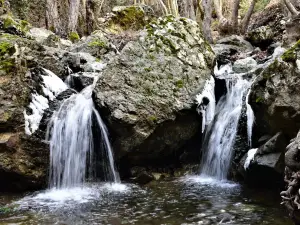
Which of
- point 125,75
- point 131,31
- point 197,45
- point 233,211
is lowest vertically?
point 233,211

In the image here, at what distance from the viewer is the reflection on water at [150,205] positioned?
500 centimetres

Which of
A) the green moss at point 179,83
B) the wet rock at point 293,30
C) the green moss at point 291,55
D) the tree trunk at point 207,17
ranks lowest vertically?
the green moss at point 179,83

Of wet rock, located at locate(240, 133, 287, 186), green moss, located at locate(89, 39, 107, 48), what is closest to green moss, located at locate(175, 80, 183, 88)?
wet rock, located at locate(240, 133, 287, 186)

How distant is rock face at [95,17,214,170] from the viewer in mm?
7469

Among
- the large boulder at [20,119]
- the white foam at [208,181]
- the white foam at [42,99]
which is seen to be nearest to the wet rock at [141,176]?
the white foam at [208,181]

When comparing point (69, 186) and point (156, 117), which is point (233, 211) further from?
point (69, 186)

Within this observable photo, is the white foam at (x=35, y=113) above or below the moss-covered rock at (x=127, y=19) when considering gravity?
below

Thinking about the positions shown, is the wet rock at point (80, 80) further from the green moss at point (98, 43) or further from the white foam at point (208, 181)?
the white foam at point (208, 181)

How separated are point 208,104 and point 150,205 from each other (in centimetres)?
359

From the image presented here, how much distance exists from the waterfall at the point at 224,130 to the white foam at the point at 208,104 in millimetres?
142

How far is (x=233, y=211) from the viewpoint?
17.2ft

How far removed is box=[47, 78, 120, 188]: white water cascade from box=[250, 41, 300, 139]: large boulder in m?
3.52

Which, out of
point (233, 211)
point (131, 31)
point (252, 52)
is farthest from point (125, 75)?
point (131, 31)

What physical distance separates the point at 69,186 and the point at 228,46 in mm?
8655
